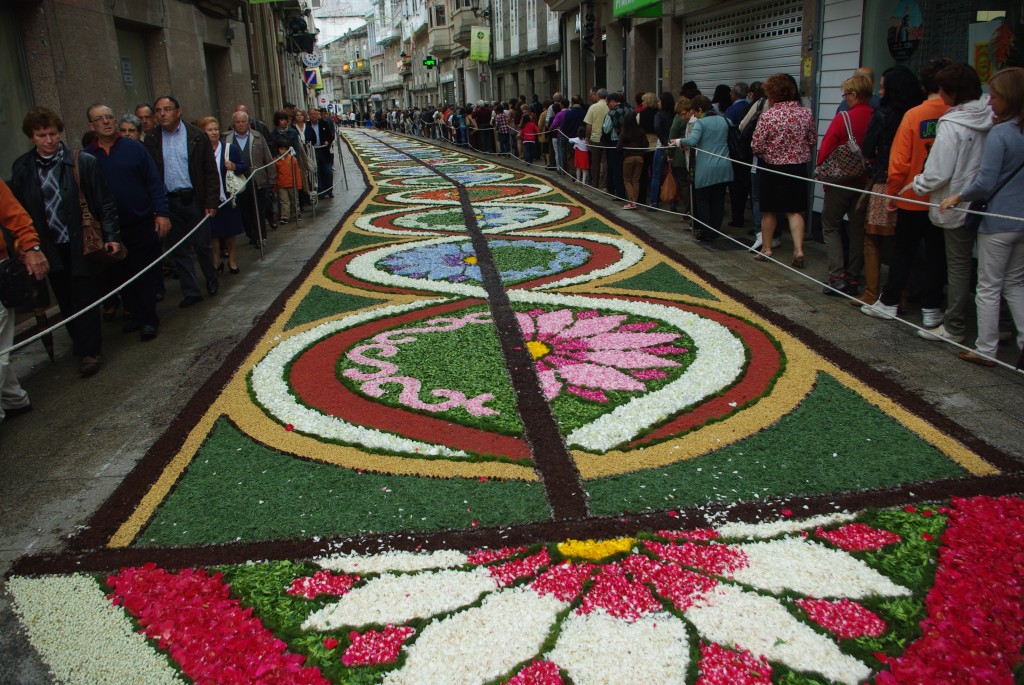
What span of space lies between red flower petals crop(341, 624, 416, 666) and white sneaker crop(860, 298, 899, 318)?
456cm

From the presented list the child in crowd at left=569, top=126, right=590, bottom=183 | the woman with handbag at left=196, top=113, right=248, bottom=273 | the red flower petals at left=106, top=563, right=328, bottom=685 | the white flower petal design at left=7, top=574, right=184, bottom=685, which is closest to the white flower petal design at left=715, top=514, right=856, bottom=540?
the red flower petals at left=106, top=563, right=328, bottom=685

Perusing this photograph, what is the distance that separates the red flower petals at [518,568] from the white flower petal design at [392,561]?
0.15 metres

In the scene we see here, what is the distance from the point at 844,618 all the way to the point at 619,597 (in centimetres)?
74

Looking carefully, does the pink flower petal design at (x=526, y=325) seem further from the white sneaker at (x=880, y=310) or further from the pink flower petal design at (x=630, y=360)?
the white sneaker at (x=880, y=310)

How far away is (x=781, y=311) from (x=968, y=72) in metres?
2.07

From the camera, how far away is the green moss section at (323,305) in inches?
261

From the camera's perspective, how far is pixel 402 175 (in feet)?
62.5

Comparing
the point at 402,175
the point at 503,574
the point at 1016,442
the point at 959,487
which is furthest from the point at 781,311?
the point at 402,175

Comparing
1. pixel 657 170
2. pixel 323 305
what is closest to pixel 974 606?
pixel 323 305

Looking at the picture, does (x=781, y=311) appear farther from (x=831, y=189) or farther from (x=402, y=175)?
(x=402, y=175)

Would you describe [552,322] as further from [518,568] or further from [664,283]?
[518,568]

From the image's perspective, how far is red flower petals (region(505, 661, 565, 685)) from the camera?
242cm

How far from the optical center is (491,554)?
309cm

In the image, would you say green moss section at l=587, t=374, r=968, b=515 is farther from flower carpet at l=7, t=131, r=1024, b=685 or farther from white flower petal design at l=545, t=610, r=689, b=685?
white flower petal design at l=545, t=610, r=689, b=685
